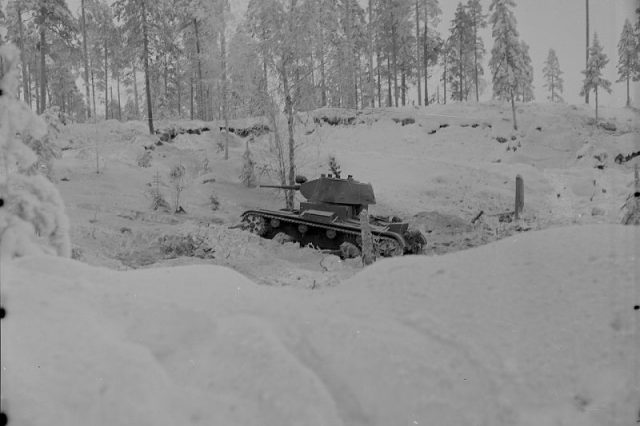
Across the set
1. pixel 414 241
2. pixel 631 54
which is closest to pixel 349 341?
pixel 414 241

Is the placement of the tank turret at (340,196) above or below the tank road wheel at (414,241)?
above

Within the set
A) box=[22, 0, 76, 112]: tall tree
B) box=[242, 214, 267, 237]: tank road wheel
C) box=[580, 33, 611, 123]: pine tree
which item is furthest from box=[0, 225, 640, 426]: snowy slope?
box=[580, 33, 611, 123]: pine tree

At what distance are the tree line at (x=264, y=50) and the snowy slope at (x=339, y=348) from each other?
22.8 feet

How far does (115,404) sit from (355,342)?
1.16m

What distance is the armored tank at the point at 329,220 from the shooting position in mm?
10354

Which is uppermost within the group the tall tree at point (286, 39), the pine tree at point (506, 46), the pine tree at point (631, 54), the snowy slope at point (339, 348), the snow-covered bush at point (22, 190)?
the pine tree at point (506, 46)

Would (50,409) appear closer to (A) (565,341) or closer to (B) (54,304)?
(B) (54,304)

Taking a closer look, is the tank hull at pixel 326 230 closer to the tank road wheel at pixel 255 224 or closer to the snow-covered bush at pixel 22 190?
the tank road wheel at pixel 255 224

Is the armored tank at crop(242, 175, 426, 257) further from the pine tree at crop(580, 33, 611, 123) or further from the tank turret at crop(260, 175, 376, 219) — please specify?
the pine tree at crop(580, 33, 611, 123)

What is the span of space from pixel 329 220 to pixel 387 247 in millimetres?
1650

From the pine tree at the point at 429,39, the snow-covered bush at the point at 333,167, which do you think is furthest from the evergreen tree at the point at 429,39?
the snow-covered bush at the point at 333,167

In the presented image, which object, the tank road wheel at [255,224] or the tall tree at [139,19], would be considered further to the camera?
the tall tree at [139,19]

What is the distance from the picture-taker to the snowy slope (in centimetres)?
196

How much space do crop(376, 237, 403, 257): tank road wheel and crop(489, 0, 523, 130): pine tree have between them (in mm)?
22474
